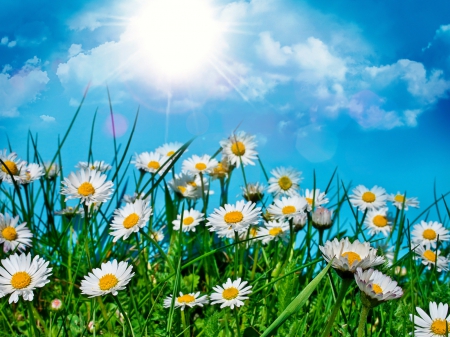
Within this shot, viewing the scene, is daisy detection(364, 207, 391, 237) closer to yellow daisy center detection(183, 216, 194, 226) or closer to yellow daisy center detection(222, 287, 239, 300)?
yellow daisy center detection(183, 216, 194, 226)

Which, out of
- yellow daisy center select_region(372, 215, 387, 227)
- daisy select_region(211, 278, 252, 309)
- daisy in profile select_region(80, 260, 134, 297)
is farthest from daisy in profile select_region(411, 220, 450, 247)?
daisy in profile select_region(80, 260, 134, 297)

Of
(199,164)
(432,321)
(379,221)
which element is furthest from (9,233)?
(379,221)

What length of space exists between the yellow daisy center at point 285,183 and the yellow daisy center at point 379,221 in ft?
1.40

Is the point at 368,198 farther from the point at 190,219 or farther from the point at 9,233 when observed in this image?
the point at 9,233

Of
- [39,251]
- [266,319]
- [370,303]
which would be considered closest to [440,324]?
[370,303]

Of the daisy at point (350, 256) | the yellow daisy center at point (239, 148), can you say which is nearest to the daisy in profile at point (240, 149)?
the yellow daisy center at point (239, 148)

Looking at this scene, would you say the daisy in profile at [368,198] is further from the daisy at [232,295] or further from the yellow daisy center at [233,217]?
the daisy at [232,295]

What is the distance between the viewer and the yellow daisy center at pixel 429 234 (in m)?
2.08

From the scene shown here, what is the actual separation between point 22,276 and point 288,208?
0.78 metres

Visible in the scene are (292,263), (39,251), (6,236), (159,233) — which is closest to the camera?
(292,263)

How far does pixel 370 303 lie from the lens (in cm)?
81

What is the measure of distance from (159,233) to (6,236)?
0.81 m

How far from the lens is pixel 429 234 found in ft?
6.85

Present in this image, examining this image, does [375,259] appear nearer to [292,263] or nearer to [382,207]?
[292,263]
